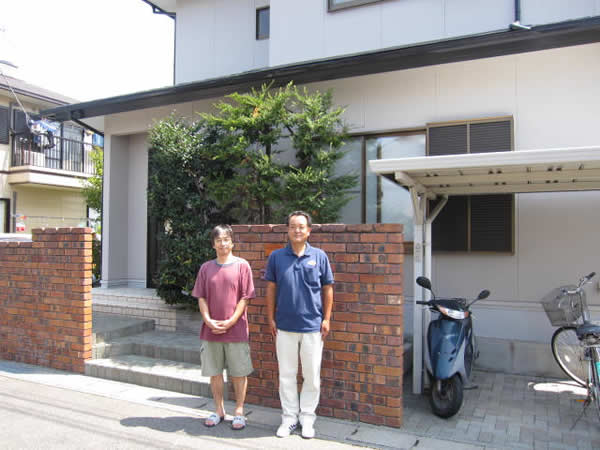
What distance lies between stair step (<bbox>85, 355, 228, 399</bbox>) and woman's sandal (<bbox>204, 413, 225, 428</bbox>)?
2.07 ft

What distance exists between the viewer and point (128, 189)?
379 inches

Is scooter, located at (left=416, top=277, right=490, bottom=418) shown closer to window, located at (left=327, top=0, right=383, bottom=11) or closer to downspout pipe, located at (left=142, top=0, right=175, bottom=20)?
window, located at (left=327, top=0, right=383, bottom=11)

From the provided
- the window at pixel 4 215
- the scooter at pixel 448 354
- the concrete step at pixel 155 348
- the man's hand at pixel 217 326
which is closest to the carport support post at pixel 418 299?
the scooter at pixel 448 354

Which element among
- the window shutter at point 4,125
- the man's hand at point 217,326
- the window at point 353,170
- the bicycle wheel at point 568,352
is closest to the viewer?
the man's hand at point 217,326

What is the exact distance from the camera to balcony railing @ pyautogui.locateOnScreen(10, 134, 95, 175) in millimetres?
15578

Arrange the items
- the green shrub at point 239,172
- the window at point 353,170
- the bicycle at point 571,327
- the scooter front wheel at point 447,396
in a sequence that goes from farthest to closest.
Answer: the window at point 353,170, the green shrub at point 239,172, the bicycle at point 571,327, the scooter front wheel at point 447,396

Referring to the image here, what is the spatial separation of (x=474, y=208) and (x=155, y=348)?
4.51 m

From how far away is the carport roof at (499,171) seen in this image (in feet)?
13.0

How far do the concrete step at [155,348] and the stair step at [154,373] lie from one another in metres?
0.08

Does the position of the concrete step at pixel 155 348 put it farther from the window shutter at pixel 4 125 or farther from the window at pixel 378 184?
the window shutter at pixel 4 125

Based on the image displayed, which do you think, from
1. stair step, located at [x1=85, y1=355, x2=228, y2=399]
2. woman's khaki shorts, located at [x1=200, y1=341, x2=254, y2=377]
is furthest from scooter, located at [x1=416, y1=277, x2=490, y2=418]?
stair step, located at [x1=85, y1=355, x2=228, y2=399]

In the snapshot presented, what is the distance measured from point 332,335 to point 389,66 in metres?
3.81

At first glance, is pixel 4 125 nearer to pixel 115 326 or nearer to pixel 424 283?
pixel 115 326

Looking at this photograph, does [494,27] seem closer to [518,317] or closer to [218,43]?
[518,317]
